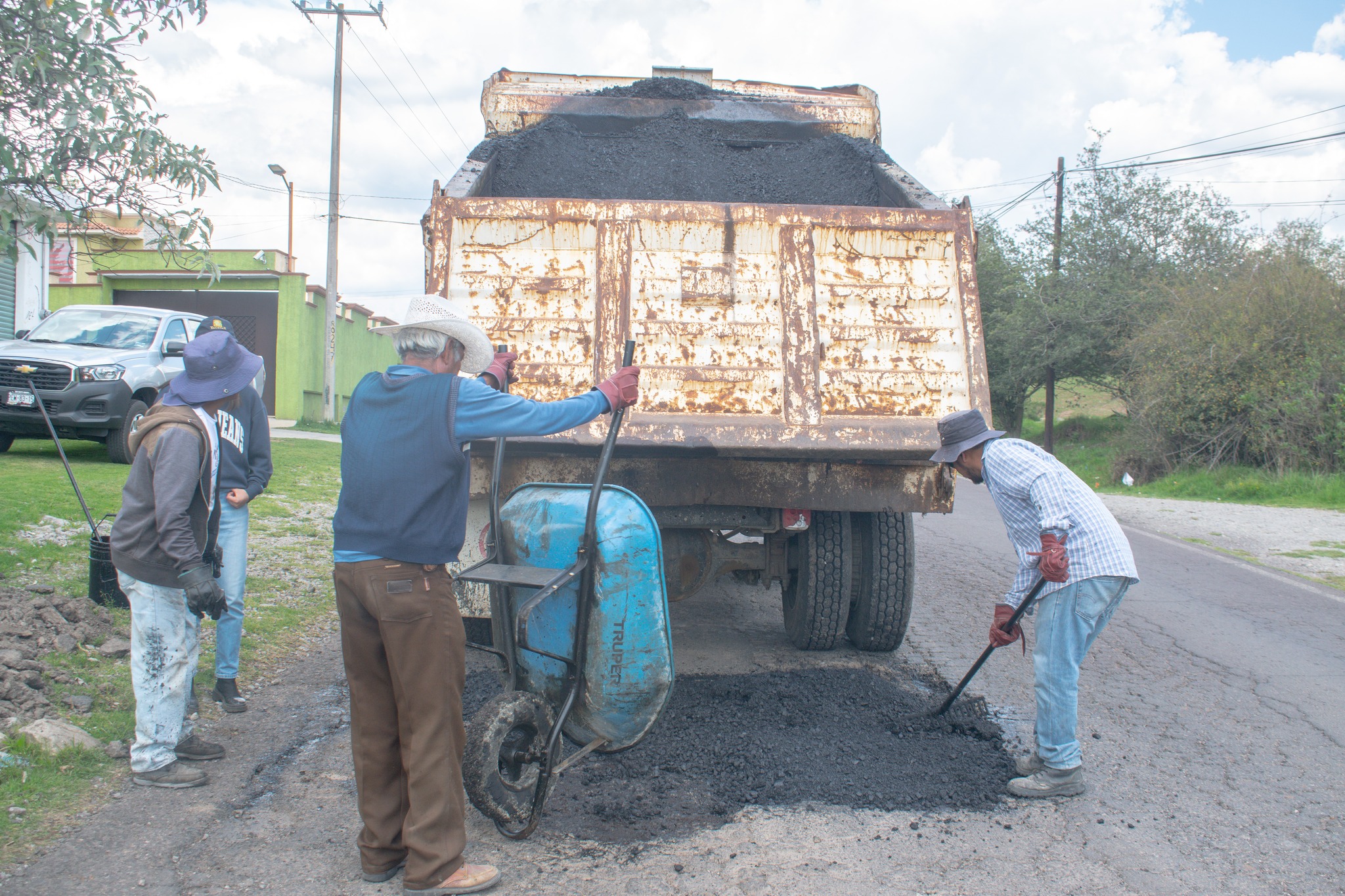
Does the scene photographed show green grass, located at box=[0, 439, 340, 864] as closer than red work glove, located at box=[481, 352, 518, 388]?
Yes

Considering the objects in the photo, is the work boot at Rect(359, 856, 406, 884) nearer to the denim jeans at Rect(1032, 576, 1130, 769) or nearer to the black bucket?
the denim jeans at Rect(1032, 576, 1130, 769)

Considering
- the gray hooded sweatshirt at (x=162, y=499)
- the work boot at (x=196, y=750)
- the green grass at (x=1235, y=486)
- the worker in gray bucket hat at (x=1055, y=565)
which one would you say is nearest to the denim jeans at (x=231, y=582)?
the work boot at (x=196, y=750)

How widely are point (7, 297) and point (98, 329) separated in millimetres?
6005

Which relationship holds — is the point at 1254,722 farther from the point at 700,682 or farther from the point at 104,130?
the point at 104,130

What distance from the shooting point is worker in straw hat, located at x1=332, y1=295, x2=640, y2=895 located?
2775mm

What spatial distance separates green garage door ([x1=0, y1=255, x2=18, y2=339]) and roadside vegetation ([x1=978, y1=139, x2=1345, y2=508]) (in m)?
16.1

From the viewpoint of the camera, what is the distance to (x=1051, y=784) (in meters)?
3.52

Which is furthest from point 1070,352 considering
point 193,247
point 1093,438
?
point 193,247

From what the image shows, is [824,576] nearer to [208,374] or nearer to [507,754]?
[507,754]

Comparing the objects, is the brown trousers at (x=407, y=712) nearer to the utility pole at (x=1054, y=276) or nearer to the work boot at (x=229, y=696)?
the work boot at (x=229, y=696)

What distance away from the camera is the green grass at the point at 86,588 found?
130 inches

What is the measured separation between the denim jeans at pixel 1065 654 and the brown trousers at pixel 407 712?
85.9 inches

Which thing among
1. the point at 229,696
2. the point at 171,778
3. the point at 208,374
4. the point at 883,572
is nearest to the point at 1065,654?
the point at 883,572

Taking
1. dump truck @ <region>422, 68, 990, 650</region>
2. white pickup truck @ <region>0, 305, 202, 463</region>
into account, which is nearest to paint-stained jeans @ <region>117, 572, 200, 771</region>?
dump truck @ <region>422, 68, 990, 650</region>
